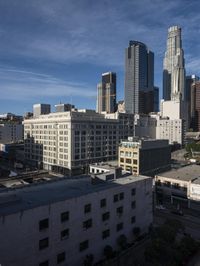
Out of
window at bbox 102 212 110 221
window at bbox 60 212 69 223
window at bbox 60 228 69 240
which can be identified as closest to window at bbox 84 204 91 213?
window at bbox 60 212 69 223

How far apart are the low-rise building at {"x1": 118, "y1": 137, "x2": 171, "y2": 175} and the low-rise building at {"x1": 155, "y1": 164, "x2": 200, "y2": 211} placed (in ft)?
42.6

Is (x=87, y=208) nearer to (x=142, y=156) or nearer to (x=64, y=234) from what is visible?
(x=64, y=234)

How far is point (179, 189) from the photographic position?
79125 millimetres

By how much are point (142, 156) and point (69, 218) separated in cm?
6297

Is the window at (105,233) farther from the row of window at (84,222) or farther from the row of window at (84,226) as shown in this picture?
the row of window at (84,222)

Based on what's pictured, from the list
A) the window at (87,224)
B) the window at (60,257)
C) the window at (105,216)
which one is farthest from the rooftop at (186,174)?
the window at (60,257)

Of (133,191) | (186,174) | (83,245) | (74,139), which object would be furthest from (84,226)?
(74,139)

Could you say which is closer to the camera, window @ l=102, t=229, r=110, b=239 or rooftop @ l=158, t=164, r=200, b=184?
window @ l=102, t=229, r=110, b=239

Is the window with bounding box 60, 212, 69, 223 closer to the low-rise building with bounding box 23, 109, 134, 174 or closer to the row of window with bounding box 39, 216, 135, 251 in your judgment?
the row of window with bounding box 39, 216, 135, 251

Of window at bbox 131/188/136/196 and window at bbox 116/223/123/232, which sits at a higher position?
window at bbox 131/188/136/196

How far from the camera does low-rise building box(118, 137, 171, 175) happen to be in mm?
97375

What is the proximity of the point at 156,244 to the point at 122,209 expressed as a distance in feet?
35.1

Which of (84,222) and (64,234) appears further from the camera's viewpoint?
(84,222)

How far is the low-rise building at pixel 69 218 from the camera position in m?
33.5
